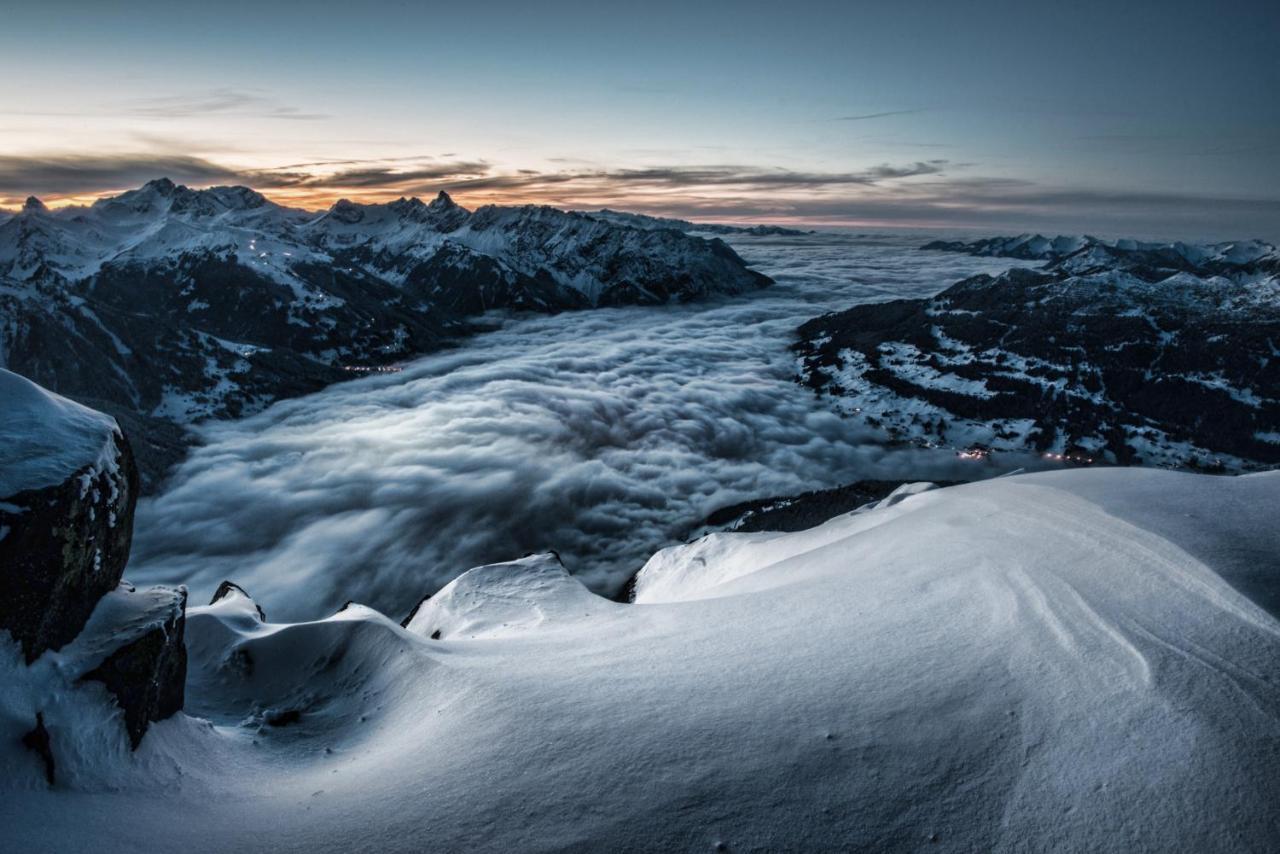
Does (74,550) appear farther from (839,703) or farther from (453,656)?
(839,703)

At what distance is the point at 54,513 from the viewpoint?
1222 centimetres

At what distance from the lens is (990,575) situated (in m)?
13.6

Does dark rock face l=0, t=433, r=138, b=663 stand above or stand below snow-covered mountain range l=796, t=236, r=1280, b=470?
above

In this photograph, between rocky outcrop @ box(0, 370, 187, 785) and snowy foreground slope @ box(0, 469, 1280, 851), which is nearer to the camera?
snowy foreground slope @ box(0, 469, 1280, 851)

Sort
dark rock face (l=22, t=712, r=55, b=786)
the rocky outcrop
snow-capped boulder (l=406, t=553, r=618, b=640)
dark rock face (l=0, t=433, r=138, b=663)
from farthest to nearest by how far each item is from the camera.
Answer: snow-capped boulder (l=406, t=553, r=618, b=640) → dark rock face (l=0, t=433, r=138, b=663) → the rocky outcrop → dark rock face (l=22, t=712, r=55, b=786)

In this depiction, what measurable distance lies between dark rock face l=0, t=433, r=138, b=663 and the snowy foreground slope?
2943mm

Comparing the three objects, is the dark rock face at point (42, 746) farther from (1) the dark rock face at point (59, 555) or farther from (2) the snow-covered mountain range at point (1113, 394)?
(2) the snow-covered mountain range at point (1113, 394)

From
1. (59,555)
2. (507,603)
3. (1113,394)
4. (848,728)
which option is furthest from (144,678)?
(1113,394)

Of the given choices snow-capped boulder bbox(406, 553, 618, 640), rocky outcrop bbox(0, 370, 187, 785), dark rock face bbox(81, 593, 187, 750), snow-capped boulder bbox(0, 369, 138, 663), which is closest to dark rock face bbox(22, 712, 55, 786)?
rocky outcrop bbox(0, 370, 187, 785)

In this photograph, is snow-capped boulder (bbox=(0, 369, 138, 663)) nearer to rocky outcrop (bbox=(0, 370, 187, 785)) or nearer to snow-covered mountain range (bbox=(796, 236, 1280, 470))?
rocky outcrop (bbox=(0, 370, 187, 785))

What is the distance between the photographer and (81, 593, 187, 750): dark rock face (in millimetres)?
12055

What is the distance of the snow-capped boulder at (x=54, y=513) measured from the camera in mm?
11328

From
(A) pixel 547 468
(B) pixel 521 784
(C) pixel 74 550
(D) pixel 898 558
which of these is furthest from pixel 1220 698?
(A) pixel 547 468

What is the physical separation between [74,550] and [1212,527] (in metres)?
25.6
